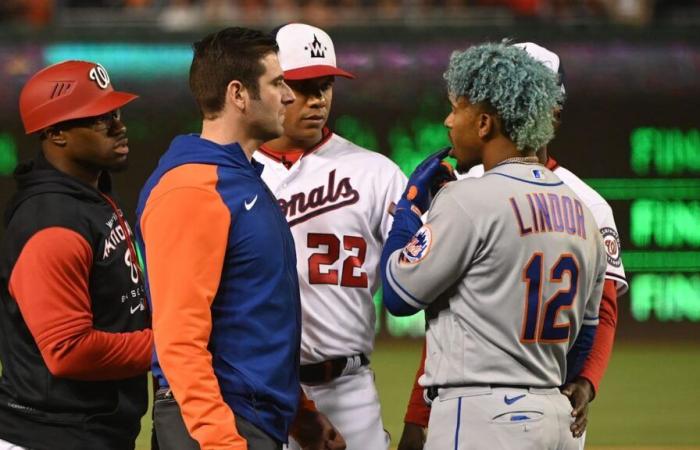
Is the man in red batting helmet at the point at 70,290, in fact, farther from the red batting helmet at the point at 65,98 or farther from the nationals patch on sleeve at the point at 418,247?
the nationals patch on sleeve at the point at 418,247

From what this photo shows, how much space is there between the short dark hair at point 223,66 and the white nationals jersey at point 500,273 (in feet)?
2.05

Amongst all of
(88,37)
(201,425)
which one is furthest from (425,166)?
(88,37)

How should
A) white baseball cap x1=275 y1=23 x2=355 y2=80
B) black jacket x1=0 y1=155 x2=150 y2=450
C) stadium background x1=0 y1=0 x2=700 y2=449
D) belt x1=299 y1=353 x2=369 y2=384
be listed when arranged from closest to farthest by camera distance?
black jacket x1=0 y1=155 x2=150 y2=450 → belt x1=299 y1=353 x2=369 y2=384 → white baseball cap x1=275 y1=23 x2=355 y2=80 → stadium background x1=0 y1=0 x2=700 y2=449

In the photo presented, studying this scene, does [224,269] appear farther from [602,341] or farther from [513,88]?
[602,341]

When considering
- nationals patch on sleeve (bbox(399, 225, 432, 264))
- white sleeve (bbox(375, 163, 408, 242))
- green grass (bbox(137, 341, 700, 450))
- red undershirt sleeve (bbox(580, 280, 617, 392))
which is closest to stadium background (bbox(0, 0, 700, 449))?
green grass (bbox(137, 341, 700, 450))

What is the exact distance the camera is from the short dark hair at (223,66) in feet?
10.3

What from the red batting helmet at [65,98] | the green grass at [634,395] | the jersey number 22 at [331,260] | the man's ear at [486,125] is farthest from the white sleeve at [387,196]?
the green grass at [634,395]

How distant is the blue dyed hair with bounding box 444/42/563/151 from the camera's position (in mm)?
3188

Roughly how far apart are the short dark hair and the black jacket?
585mm

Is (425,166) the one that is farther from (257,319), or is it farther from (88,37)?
(88,37)

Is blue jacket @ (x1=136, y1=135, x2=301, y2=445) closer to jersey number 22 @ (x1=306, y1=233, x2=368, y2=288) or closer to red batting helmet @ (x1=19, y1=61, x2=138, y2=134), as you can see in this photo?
red batting helmet @ (x1=19, y1=61, x2=138, y2=134)

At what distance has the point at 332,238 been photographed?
3953 mm

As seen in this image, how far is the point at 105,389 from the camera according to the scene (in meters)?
3.51

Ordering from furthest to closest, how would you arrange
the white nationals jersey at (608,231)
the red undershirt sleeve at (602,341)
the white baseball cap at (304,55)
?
1. the white baseball cap at (304,55)
2. the white nationals jersey at (608,231)
3. the red undershirt sleeve at (602,341)
